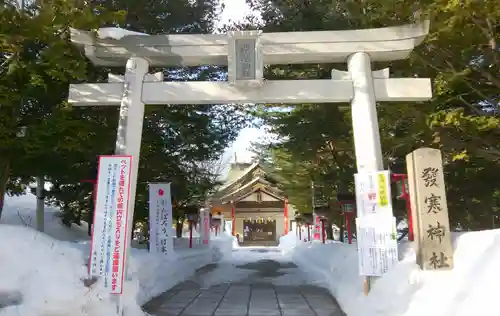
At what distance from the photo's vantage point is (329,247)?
599 inches

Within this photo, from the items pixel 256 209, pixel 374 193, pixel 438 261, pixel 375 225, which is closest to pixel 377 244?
pixel 375 225

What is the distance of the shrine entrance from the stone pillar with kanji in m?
31.4

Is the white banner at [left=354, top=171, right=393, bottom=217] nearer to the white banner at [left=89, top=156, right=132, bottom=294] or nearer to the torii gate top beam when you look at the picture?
the torii gate top beam

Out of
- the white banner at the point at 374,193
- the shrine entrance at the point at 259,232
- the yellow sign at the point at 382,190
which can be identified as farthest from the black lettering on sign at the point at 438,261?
the shrine entrance at the point at 259,232

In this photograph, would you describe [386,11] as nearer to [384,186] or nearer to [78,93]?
[384,186]

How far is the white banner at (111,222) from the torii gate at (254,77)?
0.78m

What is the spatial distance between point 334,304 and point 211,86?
16.4 feet

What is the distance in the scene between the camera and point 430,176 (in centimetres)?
671

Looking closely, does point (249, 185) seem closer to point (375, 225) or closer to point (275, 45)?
point (275, 45)

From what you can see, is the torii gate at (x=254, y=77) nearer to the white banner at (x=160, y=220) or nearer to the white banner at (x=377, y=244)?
the white banner at (x=377, y=244)

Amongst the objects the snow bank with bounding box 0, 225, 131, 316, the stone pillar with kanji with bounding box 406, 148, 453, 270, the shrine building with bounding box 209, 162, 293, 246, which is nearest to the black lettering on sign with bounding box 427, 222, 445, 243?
the stone pillar with kanji with bounding box 406, 148, 453, 270

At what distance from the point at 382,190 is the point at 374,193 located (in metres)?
0.15

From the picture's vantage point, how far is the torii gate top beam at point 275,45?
864cm

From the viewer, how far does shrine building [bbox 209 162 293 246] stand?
36.6m
